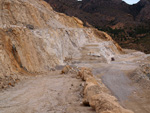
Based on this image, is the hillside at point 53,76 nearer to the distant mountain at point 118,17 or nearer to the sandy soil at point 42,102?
the sandy soil at point 42,102

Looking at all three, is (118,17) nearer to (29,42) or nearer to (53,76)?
(29,42)

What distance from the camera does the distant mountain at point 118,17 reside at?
72312 mm

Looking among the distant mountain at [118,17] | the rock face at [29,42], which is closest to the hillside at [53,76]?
the rock face at [29,42]

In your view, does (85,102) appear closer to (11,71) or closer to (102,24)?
(11,71)

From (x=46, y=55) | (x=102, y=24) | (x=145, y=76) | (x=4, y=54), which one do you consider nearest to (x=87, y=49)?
(x=46, y=55)

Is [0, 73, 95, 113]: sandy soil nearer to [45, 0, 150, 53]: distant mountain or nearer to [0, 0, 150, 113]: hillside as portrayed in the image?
[0, 0, 150, 113]: hillside

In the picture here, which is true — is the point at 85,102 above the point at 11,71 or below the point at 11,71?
below

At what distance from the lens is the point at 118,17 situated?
103 meters

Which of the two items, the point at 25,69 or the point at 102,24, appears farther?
the point at 102,24

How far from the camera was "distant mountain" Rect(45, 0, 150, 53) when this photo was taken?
237 ft

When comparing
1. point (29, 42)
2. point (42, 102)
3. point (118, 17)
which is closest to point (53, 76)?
point (29, 42)

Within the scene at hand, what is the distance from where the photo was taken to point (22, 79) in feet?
38.4

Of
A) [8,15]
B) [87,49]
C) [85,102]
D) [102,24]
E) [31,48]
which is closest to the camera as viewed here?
[85,102]

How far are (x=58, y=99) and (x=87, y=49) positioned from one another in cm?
1949
